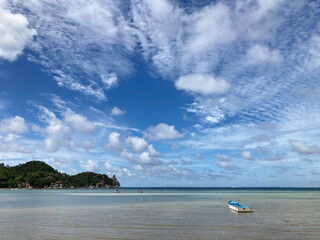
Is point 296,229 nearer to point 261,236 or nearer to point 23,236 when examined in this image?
point 261,236

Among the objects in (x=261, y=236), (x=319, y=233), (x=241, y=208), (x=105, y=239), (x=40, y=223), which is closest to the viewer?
(x=105, y=239)

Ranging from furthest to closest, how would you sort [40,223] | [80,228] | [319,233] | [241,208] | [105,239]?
[241,208] < [40,223] < [80,228] < [319,233] < [105,239]

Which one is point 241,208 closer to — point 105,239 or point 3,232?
point 105,239

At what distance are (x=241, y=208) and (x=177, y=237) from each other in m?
33.4

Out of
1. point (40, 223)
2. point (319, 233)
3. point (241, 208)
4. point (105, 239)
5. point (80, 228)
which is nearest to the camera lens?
point (105, 239)

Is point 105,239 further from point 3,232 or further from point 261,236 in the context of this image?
point 261,236

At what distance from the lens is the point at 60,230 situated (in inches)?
1394

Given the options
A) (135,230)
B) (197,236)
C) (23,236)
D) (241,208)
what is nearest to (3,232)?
(23,236)

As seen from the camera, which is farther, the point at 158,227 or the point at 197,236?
the point at 158,227

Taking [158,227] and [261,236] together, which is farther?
[158,227]

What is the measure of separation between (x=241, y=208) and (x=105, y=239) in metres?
39.1

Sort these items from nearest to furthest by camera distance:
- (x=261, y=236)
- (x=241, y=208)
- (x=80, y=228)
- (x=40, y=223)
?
1. (x=261, y=236)
2. (x=80, y=228)
3. (x=40, y=223)
4. (x=241, y=208)

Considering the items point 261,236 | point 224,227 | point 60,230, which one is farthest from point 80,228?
point 261,236

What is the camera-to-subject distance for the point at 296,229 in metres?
37.5
